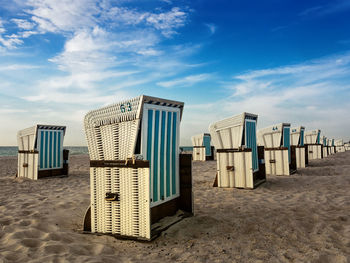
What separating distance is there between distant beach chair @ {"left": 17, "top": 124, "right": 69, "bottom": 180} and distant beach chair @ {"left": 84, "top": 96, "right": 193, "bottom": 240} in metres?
8.12

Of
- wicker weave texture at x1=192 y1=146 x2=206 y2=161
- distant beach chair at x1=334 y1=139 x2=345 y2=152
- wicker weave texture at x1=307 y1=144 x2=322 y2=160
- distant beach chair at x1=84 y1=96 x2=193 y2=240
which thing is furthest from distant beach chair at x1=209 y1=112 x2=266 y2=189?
distant beach chair at x1=334 y1=139 x2=345 y2=152

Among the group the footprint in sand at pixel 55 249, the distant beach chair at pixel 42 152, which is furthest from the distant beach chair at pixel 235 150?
the distant beach chair at pixel 42 152

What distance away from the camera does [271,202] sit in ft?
20.3

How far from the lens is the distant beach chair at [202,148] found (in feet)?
79.0

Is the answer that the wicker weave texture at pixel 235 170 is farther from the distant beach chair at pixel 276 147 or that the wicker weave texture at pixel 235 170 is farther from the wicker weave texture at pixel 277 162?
the wicker weave texture at pixel 277 162

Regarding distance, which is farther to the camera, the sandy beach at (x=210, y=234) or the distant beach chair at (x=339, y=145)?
the distant beach chair at (x=339, y=145)

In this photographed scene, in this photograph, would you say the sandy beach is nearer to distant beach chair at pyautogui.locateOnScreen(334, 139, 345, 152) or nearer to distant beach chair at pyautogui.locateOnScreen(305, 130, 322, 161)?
distant beach chair at pyautogui.locateOnScreen(305, 130, 322, 161)

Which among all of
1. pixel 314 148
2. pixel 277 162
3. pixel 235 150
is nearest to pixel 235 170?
pixel 235 150

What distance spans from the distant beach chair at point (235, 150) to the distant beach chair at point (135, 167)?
12.3 feet

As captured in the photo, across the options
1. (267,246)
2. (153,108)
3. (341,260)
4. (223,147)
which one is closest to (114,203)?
(153,108)

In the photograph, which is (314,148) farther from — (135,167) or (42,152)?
(135,167)

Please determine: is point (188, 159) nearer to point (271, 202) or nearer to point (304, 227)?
point (304, 227)

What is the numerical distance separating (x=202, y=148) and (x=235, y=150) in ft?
52.5

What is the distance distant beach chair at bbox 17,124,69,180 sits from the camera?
441 inches
